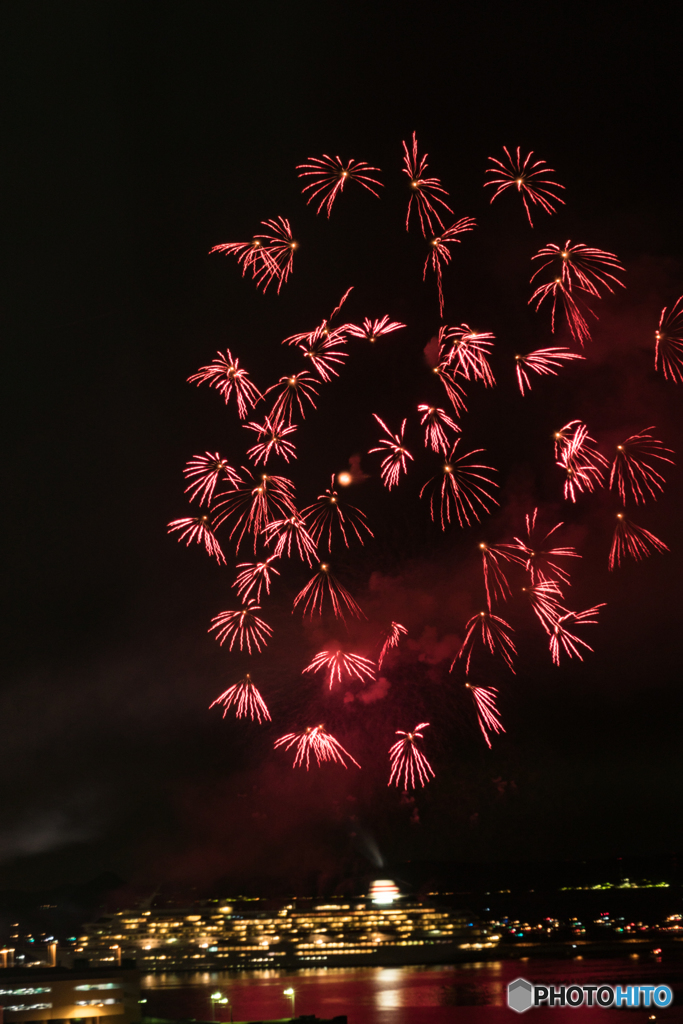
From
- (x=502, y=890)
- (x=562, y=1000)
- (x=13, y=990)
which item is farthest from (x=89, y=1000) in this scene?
(x=502, y=890)

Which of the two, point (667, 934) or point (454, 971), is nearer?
point (454, 971)

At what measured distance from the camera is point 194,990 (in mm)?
56531

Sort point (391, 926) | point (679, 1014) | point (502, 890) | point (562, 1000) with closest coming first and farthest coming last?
point (562, 1000), point (679, 1014), point (391, 926), point (502, 890)

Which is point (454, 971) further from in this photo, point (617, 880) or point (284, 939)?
point (617, 880)

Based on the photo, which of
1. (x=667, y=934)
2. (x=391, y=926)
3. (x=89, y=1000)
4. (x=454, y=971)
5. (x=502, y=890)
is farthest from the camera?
(x=502, y=890)

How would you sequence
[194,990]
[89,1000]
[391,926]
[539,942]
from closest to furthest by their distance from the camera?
[89,1000] < [194,990] < [391,926] < [539,942]

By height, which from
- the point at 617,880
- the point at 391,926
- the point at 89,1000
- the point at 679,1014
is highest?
the point at 617,880

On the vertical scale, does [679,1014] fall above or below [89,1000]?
below

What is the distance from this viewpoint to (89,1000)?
28.5 metres

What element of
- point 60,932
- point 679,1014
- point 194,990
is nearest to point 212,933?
point 194,990

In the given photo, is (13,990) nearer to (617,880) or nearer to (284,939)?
(284,939)

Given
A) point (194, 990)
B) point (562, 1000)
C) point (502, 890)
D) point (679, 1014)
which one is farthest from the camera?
point (502, 890)

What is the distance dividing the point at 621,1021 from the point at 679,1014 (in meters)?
2.49

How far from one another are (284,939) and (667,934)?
1883 inches
